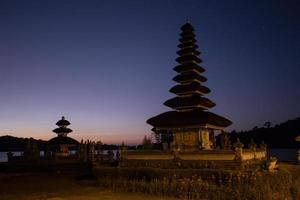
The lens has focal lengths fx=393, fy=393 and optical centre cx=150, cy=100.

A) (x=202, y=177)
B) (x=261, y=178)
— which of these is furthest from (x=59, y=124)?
(x=261, y=178)

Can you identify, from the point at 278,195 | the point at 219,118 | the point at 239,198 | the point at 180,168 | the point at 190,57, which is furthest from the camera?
the point at 190,57

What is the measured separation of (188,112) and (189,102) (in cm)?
115

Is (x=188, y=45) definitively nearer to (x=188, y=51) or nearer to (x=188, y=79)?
(x=188, y=51)

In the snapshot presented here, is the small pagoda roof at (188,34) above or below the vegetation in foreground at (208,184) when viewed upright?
above

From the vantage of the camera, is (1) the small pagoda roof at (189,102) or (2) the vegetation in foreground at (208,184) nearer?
(2) the vegetation in foreground at (208,184)

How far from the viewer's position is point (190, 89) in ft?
136

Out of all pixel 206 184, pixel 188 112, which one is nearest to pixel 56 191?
pixel 206 184

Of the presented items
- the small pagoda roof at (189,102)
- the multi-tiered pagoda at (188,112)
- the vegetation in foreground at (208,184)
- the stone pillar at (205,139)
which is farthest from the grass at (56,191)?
the small pagoda roof at (189,102)

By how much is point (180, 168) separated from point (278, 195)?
27.5ft

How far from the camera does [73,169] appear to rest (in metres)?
45.0

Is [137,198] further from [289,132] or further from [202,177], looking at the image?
[289,132]

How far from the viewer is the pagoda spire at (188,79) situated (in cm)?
4050

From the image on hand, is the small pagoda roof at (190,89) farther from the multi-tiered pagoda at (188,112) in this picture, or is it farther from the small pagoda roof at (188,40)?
the small pagoda roof at (188,40)

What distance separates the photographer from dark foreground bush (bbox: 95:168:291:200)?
77.2 feet
